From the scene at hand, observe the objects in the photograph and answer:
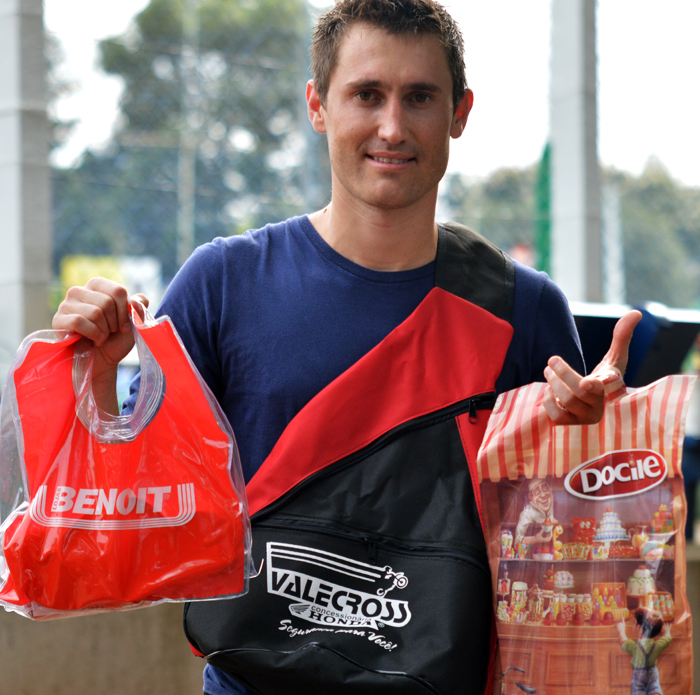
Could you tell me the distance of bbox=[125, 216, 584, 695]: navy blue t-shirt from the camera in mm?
1436

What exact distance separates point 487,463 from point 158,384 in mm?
534

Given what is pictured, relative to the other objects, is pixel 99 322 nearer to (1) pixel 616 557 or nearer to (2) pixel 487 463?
(2) pixel 487 463

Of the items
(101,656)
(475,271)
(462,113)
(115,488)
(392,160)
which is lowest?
(101,656)

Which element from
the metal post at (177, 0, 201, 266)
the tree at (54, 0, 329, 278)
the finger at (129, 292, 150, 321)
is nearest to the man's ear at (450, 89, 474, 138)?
the finger at (129, 292, 150, 321)

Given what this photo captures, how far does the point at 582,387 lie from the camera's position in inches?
49.7

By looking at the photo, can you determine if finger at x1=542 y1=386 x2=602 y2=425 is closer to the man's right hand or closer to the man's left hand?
the man's left hand

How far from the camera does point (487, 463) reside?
51.8 inches

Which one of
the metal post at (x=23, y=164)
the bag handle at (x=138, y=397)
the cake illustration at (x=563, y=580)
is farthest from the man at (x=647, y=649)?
the metal post at (x=23, y=164)

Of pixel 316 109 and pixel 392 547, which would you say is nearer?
pixel 392 547

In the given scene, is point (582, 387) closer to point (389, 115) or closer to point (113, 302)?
point (389, 115)

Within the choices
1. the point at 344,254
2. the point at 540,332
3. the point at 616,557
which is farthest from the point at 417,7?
the point at 616,557

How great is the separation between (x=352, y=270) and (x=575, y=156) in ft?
8.12

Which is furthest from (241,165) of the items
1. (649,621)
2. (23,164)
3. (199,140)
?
(649,621)

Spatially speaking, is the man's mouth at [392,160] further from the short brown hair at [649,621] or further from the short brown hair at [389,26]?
the short brown hair at [649,621]
